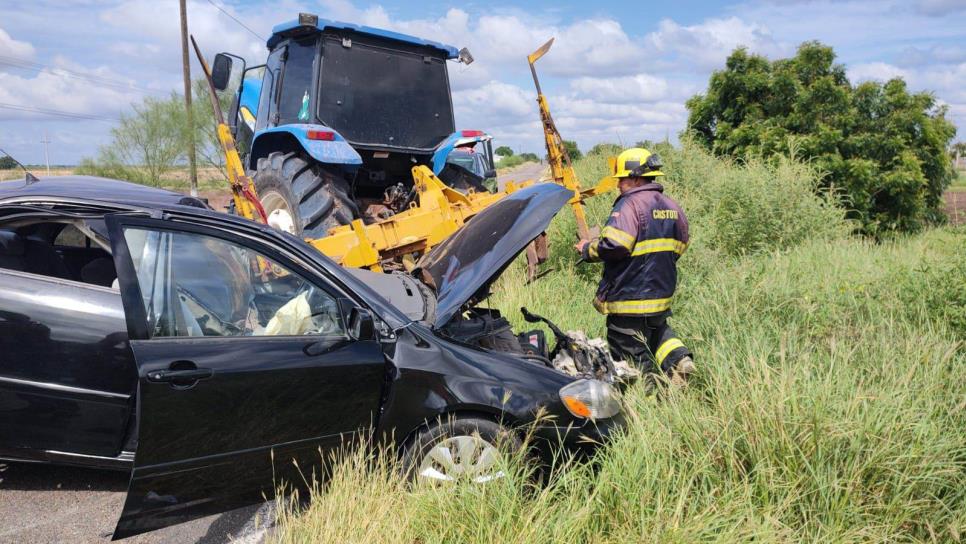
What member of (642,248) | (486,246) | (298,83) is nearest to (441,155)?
(298,83)

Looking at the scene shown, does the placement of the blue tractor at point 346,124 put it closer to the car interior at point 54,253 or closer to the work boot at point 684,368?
the car interior at point 54,253

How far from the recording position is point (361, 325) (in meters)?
2.81

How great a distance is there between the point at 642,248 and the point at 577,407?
5.32ft

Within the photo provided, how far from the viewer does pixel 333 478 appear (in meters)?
2.74

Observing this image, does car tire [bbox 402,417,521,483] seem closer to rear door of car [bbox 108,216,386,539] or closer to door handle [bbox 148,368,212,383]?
rear door of car [bbox 108,216,386,539]

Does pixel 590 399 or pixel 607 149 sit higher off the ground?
pixel 607 149

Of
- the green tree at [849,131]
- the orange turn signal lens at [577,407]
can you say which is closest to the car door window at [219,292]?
the orange turn signal lens at [577,407]

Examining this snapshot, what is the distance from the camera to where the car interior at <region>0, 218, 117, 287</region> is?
3.09m

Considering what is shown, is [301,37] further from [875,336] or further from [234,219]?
[875,336]

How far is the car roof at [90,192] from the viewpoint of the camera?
3.09 m

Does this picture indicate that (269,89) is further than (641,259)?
Yes

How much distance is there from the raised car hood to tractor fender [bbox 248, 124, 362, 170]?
231 cm

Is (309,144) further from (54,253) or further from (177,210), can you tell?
(177,210)

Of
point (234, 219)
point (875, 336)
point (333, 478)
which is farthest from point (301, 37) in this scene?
point (875, 336)
